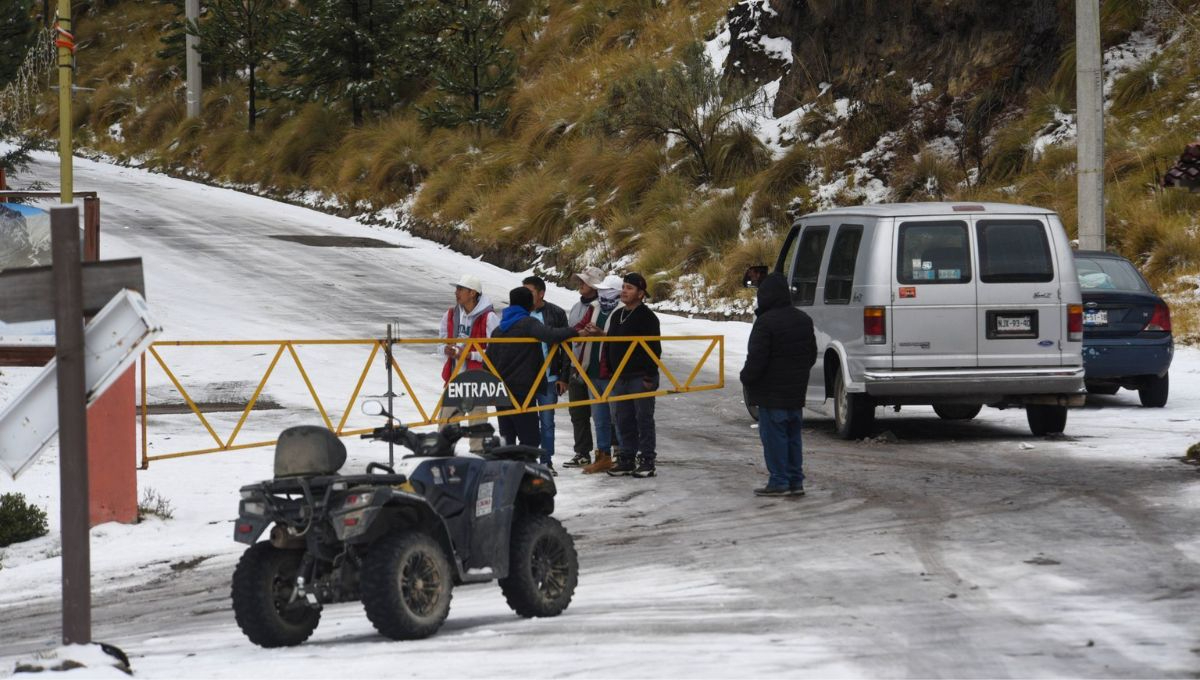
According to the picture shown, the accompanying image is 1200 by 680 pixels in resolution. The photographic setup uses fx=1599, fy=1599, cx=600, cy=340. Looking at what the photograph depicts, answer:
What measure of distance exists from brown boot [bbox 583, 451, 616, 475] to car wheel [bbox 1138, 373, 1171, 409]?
6.21 metres

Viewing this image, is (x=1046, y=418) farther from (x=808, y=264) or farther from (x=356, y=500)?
(x=356, y=500)

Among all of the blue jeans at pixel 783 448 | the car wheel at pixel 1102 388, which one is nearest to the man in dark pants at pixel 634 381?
the blue jeans at pixel 783 448

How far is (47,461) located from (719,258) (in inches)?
583

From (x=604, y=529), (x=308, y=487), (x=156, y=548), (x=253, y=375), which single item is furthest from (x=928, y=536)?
(x=253, y=375)

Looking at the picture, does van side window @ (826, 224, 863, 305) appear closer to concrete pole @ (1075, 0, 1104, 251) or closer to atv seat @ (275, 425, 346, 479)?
concrete pole @ (1075, 0, 1104, 251)

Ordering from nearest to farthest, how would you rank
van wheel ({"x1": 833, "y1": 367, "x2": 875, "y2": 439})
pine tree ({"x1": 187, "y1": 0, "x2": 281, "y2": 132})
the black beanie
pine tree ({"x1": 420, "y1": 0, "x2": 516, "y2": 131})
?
the black beanie
van wheel ({"x1": 833, "y1": 367, "x2": 875, "y2": 439})
pine tree ({"x1": 420, "y1": 0, "x2": 516, "y2": 131})
pine tree ({"x1": 187, "y1": 0, "x2": 281, "y2": 132})

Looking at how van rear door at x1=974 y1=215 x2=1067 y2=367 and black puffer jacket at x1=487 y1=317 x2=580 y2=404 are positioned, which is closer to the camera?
black puffer jacket at x1=487 y1=317 x2=580 y2=404

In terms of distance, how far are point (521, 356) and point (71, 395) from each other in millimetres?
7415

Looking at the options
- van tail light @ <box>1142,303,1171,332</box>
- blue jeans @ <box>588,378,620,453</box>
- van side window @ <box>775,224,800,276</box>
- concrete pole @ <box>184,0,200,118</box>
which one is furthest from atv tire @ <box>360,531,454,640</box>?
concrete pole @ <box>184,0,200,118</box>

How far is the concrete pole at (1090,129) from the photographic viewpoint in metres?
19.3

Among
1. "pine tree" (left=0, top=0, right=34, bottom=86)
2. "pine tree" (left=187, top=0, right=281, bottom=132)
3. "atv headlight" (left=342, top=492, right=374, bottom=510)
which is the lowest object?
"atv headlight" (left=342, top=492, right=374, bottom=510)

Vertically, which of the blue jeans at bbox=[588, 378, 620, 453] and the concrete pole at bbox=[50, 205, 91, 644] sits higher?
the concrete pole at bbox=[50, 205, 91, 644]

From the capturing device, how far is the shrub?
11367 mm

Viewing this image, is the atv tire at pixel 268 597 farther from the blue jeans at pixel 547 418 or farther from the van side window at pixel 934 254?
the van side window at pixel 934 254
